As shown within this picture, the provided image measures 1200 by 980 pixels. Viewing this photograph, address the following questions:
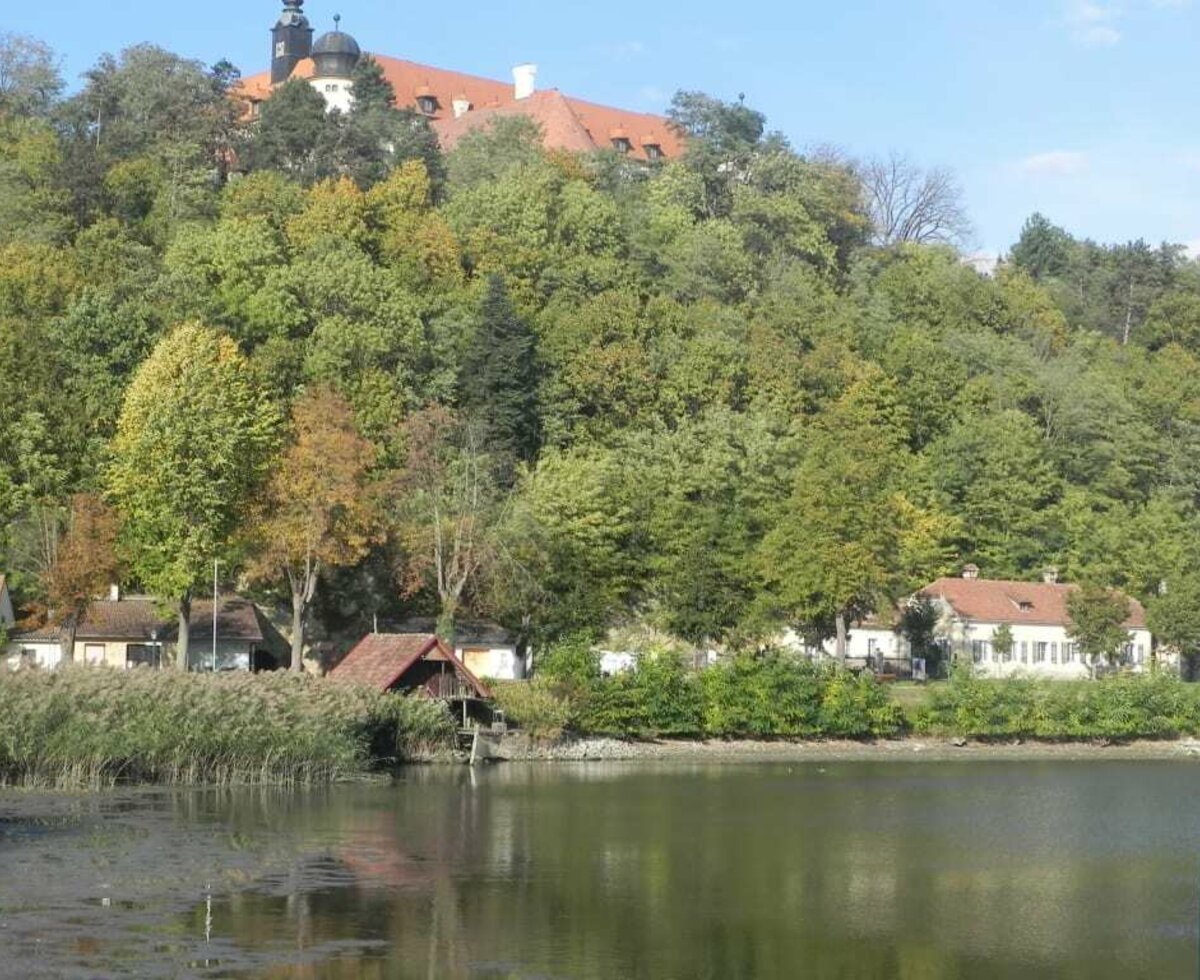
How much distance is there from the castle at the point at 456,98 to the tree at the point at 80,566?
217ft

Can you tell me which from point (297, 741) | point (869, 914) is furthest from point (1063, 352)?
point (869, 914)

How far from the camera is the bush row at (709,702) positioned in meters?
65.1

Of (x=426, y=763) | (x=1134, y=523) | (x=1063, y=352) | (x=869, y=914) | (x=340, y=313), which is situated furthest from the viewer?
(x=1063, y=352)

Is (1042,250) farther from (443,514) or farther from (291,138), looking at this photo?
(443,514)

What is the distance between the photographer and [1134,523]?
92.5 meters

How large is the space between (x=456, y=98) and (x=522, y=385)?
62212 mm

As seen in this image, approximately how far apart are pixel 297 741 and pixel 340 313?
3857cm

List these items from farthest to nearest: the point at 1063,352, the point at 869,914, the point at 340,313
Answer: the point at 1063,352 → the point at 340,313 → the point at 869,914

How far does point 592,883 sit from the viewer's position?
120ft

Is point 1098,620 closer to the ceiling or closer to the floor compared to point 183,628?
closer to the ceiling

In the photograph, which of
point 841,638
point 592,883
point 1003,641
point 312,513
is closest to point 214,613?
point 312,513

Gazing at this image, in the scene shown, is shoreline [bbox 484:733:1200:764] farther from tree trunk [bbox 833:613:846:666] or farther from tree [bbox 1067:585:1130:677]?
tree [bbox 1067:585:1130:677]

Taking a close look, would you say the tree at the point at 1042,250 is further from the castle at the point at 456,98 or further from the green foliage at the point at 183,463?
the green foliage at the point at 183,463

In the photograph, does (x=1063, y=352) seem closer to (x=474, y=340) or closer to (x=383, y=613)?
(x=474, y=340)
